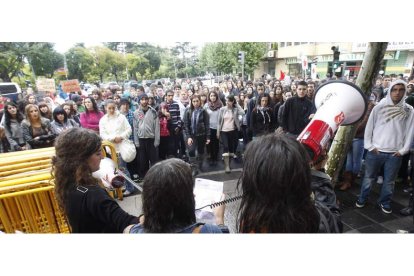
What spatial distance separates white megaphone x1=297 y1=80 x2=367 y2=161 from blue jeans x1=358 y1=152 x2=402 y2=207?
81.2 inches

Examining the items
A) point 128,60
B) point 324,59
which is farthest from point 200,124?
point 324,59

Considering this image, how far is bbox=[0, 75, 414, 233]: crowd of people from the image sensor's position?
949mm

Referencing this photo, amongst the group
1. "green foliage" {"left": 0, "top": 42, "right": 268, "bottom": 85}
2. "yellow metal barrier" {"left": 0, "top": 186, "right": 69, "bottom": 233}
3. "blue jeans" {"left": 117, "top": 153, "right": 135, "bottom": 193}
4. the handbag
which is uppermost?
"green foliage" {"left": 0, "top": 42, "right": 268, "bottom": 85}

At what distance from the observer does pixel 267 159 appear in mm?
922

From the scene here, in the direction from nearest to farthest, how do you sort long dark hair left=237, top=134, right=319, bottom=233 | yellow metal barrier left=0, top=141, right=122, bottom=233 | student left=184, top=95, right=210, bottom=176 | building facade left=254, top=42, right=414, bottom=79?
long dark hair left=237, top=134, right=319, bottom=233
yellow metal barrier left=0, top=141, right=122, bottom=233
student left=184, top=95, right=210, bottom=176
building facade left=254, top=42, right=414, bottom=79

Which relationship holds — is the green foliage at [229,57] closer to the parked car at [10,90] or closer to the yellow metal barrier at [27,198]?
the parked car at [10,90]

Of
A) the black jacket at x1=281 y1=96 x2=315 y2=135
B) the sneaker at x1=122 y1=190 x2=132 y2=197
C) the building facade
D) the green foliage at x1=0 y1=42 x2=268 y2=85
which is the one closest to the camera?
the sneaker at x1=122 y1=190 x2=132 y2=197

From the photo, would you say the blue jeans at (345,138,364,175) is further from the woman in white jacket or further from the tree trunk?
the woman in white jacket

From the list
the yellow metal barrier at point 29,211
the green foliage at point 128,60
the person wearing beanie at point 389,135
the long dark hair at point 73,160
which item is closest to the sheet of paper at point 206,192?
the long dark hair at point 73,160

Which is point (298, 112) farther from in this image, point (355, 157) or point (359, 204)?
point (359, 204)

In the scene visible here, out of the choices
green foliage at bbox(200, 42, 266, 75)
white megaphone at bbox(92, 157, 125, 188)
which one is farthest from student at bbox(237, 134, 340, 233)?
green foliage at bbox(200, 42, 266, 75)

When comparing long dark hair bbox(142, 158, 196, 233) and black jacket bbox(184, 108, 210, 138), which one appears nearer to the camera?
long dark hair bbox(142, 158, 196, 233)

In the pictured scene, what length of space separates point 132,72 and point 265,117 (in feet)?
38.6

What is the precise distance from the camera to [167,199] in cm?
108
